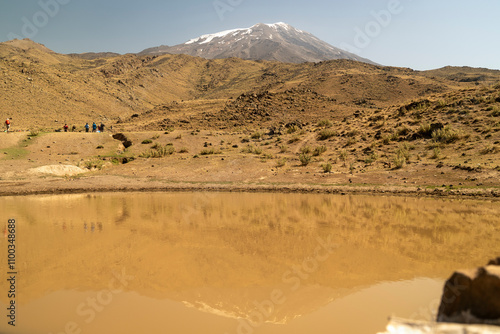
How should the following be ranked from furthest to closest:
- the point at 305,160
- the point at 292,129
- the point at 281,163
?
the point at 292,129
the point at 281,163
the point at 305,160

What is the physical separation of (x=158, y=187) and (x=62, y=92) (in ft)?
151

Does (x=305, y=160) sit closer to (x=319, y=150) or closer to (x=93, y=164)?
(x=319, y=150)

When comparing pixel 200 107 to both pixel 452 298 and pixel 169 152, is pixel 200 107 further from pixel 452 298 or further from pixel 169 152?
pixel 452 298

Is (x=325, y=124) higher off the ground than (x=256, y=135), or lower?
higher

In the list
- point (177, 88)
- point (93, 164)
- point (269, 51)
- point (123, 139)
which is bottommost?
point (93, 164)

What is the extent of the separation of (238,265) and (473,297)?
14.3ft

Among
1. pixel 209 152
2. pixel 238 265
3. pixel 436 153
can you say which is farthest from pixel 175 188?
pixel 436 153

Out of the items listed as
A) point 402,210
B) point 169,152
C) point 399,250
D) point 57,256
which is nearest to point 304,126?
point 169,152

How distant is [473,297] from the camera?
2.54 m

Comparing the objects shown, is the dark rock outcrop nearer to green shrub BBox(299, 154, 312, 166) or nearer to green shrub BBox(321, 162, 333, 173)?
green shrub BBox(299, 154, 312, 166)

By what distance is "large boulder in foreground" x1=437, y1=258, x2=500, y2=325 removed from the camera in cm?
243

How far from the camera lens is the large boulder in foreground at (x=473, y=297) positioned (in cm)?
243

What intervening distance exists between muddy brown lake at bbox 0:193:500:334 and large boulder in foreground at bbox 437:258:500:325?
1.61 meters

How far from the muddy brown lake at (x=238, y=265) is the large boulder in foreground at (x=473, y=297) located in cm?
161
